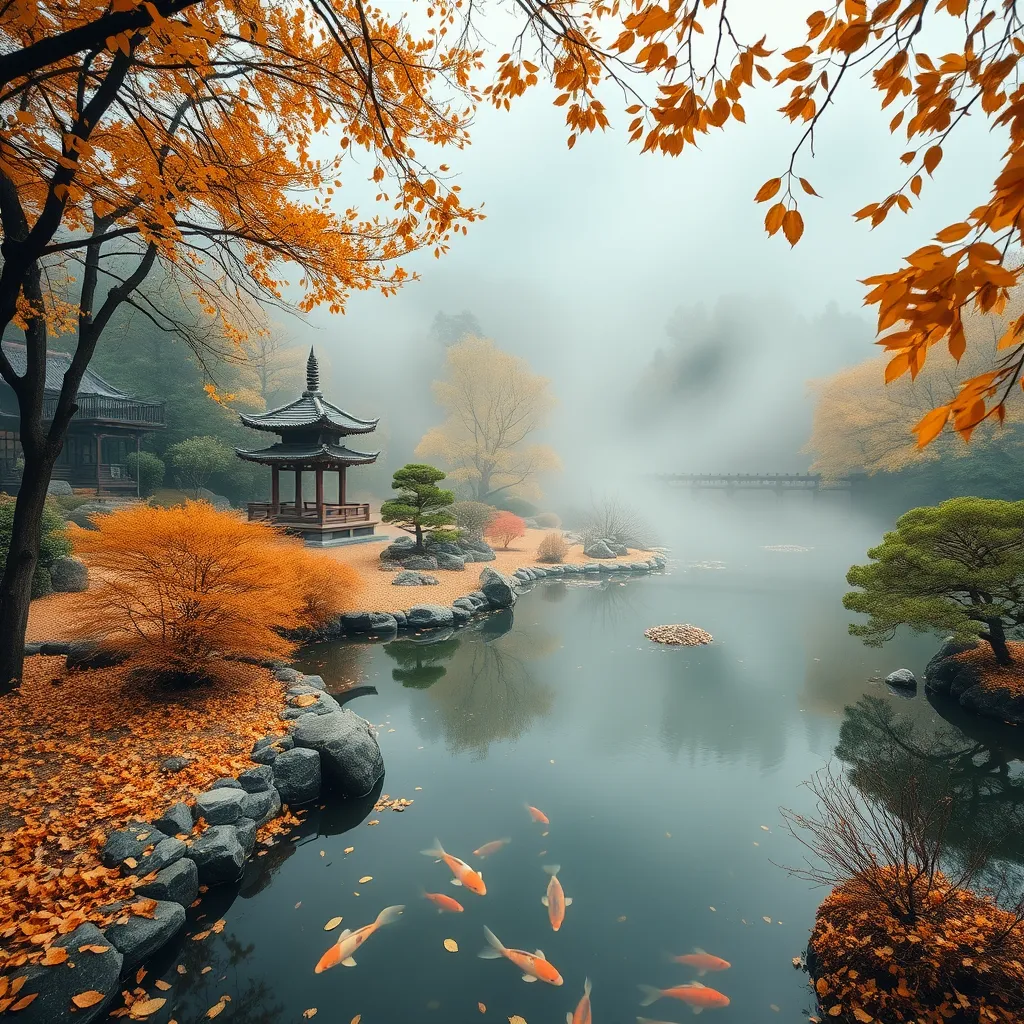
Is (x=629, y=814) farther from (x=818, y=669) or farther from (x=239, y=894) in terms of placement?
(x=818, y=669)

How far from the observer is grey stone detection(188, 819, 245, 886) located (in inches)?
112

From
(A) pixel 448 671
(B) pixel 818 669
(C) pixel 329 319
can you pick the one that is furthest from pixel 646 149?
(C) pixel 329 319

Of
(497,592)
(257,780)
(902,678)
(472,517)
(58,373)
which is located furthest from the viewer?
(58,373)

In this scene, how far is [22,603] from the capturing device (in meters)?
4.19

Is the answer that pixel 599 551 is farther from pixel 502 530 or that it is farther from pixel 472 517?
pixel 472 517

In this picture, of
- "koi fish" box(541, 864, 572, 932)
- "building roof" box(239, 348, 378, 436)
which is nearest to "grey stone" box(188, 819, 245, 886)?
"koi fish" box(541, 864, 572, 932)

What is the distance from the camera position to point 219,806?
3.12 meters

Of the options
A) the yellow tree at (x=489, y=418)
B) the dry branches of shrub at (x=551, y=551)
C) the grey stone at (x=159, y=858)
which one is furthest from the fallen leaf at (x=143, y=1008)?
the yellow tree at (x=489, y=418)

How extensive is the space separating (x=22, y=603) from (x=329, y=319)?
38309 mm

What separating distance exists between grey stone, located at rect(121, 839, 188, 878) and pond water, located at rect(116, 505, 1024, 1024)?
34cm

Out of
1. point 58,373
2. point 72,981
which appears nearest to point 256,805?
point 72,981

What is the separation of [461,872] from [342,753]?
4.09 feet

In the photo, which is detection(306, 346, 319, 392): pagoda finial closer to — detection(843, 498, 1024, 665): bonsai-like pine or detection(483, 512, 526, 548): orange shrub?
detection(483, 512, 526, 548): orange shrub

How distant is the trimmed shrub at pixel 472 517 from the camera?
1495 centimetres
